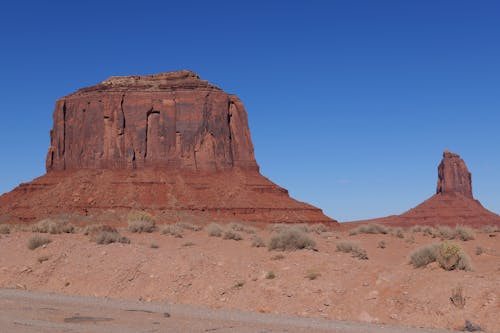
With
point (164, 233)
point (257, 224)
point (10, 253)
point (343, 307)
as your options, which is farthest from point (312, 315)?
point (257, 224)

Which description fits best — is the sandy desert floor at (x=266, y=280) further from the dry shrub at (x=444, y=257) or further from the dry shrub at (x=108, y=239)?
the dry shrub at (x=108, y=239)

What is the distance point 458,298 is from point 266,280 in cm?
555

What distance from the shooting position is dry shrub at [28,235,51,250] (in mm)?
23905

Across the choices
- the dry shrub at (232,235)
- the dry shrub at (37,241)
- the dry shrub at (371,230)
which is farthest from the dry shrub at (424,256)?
the dry shrub at (371,230)

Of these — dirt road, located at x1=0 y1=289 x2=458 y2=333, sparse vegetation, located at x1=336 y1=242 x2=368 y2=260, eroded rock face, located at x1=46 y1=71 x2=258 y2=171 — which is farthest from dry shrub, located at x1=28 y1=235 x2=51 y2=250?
eroded rock face, located at x1=46 y1=71 x2=258 y2=171

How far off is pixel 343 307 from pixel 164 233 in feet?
58.2

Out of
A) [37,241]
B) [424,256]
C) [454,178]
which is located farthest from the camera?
[454,178]

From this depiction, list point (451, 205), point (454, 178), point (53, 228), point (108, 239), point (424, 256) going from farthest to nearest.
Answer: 1. point (454, 178)
2. point (451, 205)
3. point (53, 228)
4. point (108, 239)
5. point (424, 256)

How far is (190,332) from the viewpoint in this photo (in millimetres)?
11719

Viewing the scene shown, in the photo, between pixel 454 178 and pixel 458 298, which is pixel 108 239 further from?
pixel 454 178

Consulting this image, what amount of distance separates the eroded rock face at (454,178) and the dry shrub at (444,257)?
10625 centimetres

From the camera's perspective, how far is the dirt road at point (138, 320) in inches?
476

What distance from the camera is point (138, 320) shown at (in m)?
13.1

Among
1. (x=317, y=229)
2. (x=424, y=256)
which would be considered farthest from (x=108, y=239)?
(x=317, y=229)
